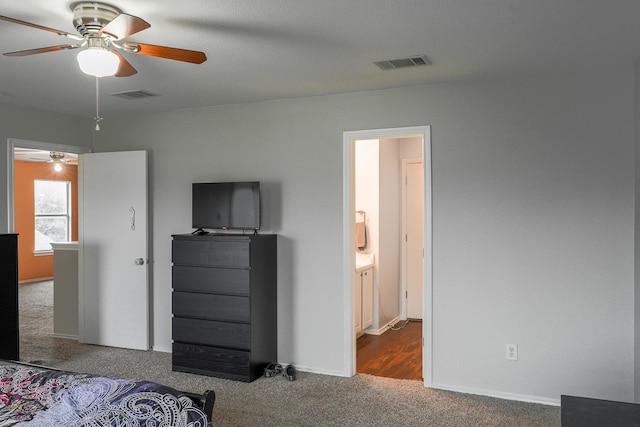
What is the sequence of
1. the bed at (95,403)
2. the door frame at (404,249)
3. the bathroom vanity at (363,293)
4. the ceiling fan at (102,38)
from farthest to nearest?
the door frame at (404,249) → the bathroom vanity at (363,293) → the ceiling fan at (102,38) → the bed at (95,403)

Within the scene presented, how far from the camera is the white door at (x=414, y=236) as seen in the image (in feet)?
21.2

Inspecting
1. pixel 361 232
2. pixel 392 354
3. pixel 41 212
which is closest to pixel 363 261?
pixel 361 232

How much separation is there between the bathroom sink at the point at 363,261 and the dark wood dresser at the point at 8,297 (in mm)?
3060

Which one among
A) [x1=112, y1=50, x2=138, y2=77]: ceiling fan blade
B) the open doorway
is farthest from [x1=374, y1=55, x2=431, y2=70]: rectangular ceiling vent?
the open doorway

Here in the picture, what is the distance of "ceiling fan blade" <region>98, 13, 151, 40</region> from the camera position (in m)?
2.21

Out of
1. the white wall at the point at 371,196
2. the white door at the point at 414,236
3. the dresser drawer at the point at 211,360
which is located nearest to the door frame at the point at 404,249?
the white door at the point at 414,236

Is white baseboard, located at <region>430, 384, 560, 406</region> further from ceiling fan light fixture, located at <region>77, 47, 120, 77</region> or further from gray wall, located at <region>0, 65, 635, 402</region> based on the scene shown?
ceiling fan light fixture, located at <region>77, 47, 120, 77</region>

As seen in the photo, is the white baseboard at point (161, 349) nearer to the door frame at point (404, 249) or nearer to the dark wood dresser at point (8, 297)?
the dark wood dresser at point (8, 297)

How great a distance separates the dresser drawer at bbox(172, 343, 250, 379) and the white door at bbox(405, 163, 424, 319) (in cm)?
278

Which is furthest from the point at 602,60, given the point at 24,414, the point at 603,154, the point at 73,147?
the point at 73,147

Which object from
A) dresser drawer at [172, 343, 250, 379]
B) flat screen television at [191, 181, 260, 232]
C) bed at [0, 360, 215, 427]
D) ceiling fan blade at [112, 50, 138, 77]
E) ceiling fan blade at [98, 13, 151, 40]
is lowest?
dresser drawer at [172, 343, 250, 379]

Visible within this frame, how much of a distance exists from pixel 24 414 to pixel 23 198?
8.68 m

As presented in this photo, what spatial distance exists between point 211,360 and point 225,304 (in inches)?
Answer: 19.2

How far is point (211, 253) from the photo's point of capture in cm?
441
